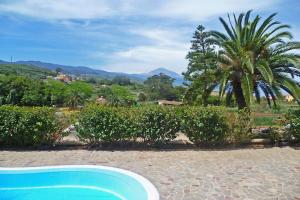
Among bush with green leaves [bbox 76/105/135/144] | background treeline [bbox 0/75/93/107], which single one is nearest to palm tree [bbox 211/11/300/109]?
bush with green leaves [bbox 76/105/135/144]

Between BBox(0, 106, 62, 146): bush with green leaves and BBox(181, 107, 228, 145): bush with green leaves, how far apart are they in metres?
4.19

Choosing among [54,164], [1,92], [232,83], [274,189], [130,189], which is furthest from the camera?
[1,92]

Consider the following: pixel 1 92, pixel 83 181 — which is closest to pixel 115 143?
pixel 83 181

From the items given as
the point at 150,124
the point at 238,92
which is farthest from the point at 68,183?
the point at 238,92

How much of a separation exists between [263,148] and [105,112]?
16.9ft

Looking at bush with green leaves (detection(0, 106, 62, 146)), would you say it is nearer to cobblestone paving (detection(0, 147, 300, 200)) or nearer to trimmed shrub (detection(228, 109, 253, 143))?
cobblestone paving (detection(0, 147, 300, 200))

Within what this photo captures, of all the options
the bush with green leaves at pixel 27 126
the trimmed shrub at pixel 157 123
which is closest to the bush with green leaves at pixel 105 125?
the trimmed shrub at pixel 157 123

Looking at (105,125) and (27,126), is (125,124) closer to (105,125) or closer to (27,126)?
(105,125)

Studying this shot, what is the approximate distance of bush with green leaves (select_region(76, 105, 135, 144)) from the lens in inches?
453

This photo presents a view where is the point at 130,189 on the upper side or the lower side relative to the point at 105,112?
lower

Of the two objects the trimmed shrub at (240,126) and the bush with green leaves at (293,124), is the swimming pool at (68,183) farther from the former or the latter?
the bush with green leaves at (293,124)

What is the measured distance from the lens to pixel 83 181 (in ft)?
27.8

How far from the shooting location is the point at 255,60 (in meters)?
13.0

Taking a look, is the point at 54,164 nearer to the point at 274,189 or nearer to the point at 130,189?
the point at 130,189
